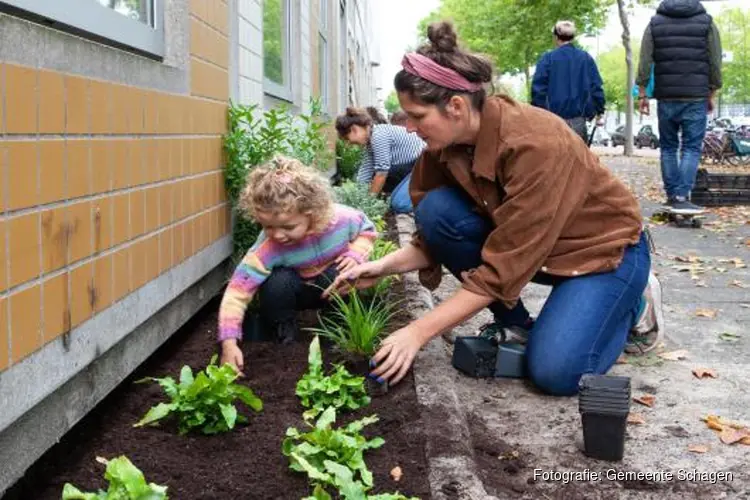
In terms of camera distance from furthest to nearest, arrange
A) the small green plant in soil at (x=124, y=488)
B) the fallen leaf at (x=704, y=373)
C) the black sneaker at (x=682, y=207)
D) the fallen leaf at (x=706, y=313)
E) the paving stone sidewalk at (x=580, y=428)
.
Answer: the black sneaker at (x=682, y=207) < the fallen leaf at (x=706, y=313) < the fallen leaf at (x=704, y=373) < the paving stone sidewalk at (x=580, y=428) < the small green plant in soil at (x=124, y=488)

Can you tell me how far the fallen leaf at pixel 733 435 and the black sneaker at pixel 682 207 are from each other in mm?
5555

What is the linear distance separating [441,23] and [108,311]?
146 centimetres

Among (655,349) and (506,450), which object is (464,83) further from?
(655,349)

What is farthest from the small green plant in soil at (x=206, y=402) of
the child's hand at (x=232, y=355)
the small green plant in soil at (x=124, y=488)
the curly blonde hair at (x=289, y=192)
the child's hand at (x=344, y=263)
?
the child's hand at (x=344, y=263)

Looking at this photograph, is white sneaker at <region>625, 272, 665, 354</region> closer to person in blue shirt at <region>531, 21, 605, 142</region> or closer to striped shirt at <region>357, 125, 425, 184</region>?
striped shirt at <region>357, 125, 425, 184</region>

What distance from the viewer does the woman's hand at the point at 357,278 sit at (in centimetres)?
327

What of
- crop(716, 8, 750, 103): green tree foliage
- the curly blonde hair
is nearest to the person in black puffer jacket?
the curly blonde hair

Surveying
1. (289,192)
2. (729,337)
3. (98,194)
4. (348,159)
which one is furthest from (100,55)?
(348,159)

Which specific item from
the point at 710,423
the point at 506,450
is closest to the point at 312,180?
the point at 506,450

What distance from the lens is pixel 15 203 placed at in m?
1.96

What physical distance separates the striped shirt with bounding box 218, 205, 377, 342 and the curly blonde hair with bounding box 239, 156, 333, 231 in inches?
5.2

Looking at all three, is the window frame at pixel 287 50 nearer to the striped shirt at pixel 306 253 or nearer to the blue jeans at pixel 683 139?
the blue jeans at pixel 683 139

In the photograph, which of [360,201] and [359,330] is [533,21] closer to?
[360,201]

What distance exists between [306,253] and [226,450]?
3.97 feet
